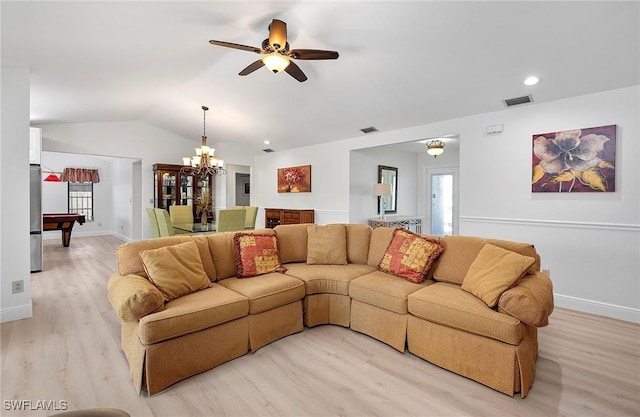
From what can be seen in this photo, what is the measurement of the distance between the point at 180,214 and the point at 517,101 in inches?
224

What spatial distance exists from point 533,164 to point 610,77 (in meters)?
1.05

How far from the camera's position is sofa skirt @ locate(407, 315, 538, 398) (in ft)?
6.27

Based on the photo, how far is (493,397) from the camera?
1922mm

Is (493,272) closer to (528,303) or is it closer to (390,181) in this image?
(528,303)

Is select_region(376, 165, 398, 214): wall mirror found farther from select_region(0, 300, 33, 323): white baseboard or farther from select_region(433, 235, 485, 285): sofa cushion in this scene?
select_region(0, 300, 33, 323): white baseboard

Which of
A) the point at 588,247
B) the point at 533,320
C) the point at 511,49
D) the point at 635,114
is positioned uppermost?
the point at 511,49

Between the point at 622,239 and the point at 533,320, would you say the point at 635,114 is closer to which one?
the point at 622,239

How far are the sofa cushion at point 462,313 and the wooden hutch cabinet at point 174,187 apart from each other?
588 centimetres

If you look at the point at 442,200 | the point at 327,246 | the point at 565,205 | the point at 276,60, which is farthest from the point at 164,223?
the point at 442,200

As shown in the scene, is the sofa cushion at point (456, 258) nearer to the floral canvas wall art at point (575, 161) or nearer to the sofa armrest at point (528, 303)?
the sofa armrest at point (528, 303)

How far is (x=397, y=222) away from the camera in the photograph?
6344 millimetres

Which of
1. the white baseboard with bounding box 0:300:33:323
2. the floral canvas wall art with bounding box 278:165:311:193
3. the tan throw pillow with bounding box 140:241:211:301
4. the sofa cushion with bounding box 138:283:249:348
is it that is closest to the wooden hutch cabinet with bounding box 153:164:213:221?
the floral canvas wall art with bounding box 278:165:311:193

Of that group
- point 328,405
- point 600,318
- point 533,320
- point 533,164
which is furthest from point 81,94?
point 600,318

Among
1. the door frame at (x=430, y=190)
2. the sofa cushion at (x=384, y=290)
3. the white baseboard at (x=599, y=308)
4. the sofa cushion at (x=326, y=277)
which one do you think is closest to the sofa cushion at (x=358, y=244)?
the sofa cushion at (x=326, y=277)
